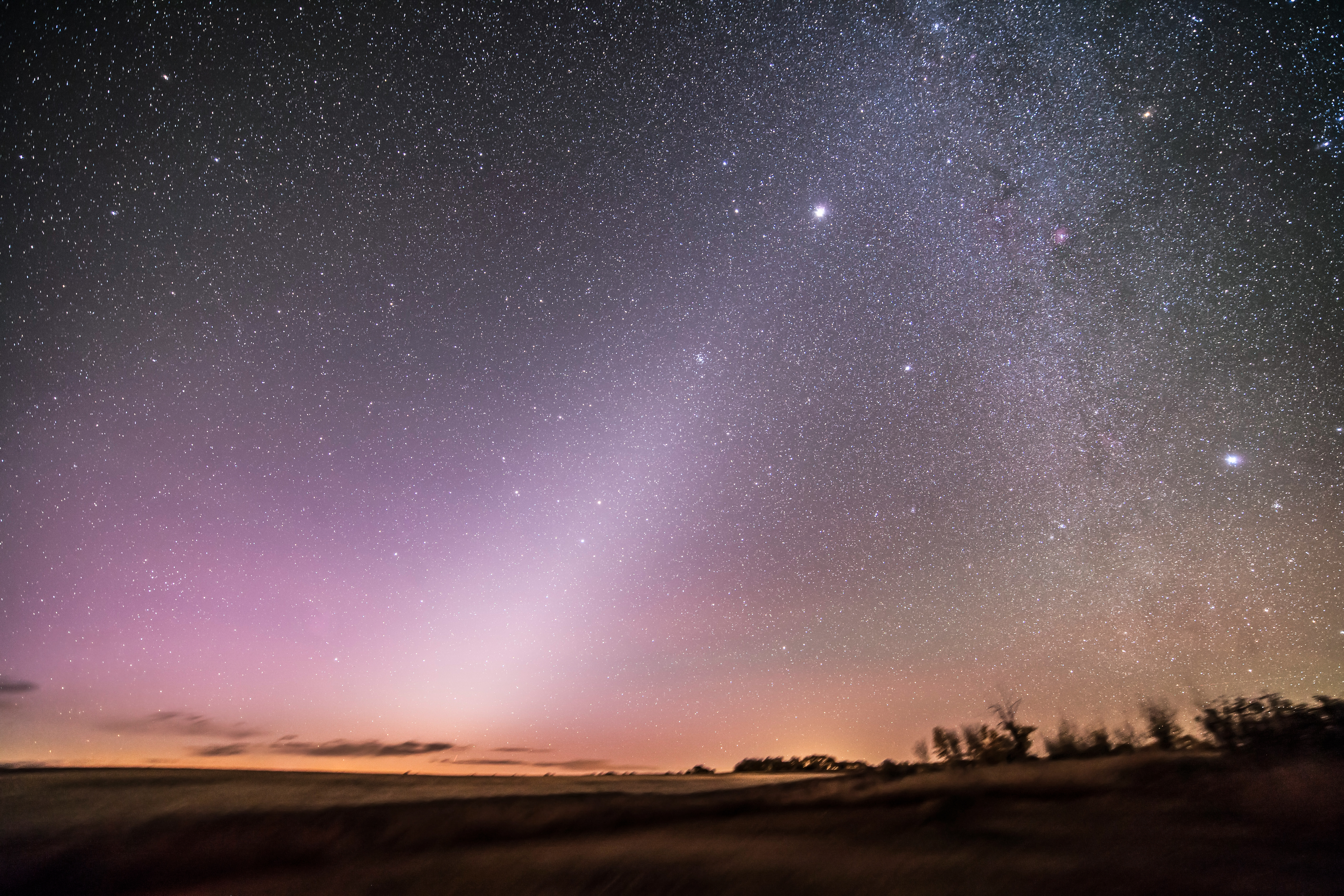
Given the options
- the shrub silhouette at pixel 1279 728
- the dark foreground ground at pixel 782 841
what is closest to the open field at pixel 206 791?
the dark foreground ground at pixel 782 841

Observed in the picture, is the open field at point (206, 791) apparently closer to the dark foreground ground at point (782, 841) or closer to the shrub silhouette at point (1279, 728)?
the dark foreground ground at point (782, 841)

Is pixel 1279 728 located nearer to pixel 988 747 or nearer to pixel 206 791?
pixel 988 747

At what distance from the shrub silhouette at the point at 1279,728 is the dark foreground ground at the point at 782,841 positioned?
0.20 meters

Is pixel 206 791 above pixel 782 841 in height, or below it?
above

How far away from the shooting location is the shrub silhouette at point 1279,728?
4.04 m

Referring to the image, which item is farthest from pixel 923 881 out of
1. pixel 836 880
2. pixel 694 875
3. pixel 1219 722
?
pixel 1219 722

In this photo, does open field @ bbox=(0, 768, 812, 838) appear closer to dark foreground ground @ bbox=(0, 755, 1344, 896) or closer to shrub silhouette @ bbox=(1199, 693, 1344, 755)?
dark foreground ground @ bbox=(0, 755, 1344, 896)

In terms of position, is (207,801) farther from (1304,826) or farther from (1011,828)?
(1304,826)

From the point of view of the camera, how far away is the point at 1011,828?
384 centimetres

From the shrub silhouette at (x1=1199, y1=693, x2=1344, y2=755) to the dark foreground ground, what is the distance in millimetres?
204

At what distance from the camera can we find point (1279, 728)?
4.23m

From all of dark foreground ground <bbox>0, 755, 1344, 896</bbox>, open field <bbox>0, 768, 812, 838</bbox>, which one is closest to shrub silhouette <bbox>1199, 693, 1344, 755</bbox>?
dark foreground ground <bbox>0, 755, 1344, 896</bbox>

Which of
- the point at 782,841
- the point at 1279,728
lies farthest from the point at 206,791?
the point at 1279,728

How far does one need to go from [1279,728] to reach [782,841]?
3778 mm
